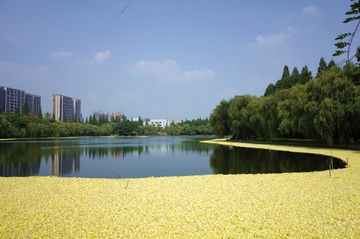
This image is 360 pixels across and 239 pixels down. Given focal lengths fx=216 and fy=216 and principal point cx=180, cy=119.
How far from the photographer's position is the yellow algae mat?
4.34 meters

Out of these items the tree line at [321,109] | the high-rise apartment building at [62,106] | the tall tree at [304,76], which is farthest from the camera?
the high-rise apartment building at [62,106]

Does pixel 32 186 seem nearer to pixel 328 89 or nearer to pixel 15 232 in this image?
pixel 15 232

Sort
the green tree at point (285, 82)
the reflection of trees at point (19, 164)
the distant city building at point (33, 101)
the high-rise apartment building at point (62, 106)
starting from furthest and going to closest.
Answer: the high-rise apartment building at point (62, 106) < the distant city building at point (33, 101) < the green tree at point (285, 82) < the reflection of trees at point (19, 164)

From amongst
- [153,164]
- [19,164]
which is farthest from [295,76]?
[19,164]

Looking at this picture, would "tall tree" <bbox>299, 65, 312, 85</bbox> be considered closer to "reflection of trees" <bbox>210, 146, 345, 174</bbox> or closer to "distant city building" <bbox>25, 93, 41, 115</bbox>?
"reflection of trees" <bbox>210, 146, 345, 174</bbox>

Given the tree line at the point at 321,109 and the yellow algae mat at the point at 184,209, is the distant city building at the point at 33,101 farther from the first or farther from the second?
the yellow algae mat at the point at 184,209

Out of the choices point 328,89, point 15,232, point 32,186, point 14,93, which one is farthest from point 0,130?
point 14,93

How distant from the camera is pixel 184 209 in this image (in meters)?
5.55

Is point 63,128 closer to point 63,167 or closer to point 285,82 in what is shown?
point 63,167

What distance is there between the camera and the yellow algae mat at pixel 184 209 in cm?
434

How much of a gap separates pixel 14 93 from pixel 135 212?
15592 centimetres

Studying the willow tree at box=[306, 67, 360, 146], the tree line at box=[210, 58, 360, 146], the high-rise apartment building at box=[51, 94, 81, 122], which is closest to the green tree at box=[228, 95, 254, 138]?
the tree line at box=[210, 58, 360, 146]

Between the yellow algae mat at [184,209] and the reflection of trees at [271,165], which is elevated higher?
the yellow algae mat at [184,209]

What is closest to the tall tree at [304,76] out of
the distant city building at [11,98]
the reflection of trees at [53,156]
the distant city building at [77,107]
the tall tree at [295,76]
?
the tall tree at [295,76]
